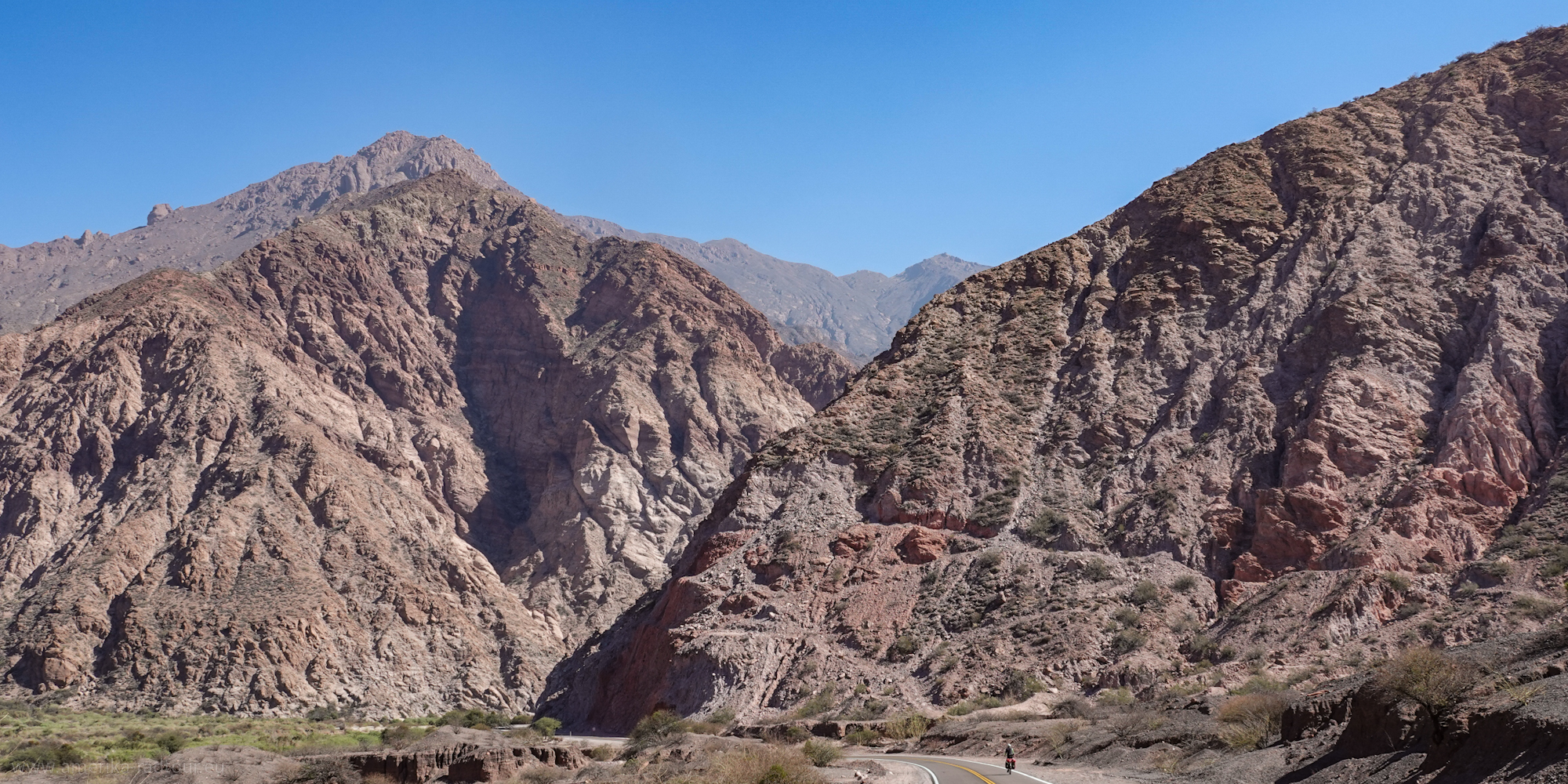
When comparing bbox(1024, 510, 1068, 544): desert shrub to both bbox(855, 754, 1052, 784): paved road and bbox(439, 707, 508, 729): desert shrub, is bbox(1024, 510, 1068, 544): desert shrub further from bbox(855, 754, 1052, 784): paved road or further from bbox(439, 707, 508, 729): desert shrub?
bbox(439, 707, 508, 729): desert shrub

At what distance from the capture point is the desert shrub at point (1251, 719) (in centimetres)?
2012

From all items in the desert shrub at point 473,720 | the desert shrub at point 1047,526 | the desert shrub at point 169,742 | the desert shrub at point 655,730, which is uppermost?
the desert shrub at point 1047,526

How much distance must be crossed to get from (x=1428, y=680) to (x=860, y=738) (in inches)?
791

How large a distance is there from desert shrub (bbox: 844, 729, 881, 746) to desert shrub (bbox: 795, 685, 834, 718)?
4.87m

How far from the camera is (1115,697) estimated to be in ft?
110

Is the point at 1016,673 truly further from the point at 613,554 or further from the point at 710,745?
the point at 613,554

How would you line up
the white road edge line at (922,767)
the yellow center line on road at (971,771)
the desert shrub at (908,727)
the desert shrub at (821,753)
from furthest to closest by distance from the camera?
the desert shrub at (908,727) < the desert shrub at (821,753) < the white road edge line at (922,767) < the yellow center line on road at (971,771)

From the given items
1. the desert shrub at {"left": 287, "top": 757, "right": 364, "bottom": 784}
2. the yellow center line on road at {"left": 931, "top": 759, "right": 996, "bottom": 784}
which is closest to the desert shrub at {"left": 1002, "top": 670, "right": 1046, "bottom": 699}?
the yellow center line on road at {"left": 931, "top": 759, "right": 996, "bottom": 784}

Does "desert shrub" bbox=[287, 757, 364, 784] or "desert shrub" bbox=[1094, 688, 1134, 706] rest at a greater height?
"desert shrub" bbox=[287, 757, 364, 784]

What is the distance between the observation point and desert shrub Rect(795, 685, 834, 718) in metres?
37.9

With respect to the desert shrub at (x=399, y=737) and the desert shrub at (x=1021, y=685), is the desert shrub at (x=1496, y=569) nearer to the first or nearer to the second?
the desert shrub at (x=1021, y=685)

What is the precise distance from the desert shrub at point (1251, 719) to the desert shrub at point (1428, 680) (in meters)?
4.92

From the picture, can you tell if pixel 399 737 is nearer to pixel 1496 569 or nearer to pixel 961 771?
pixel 961 771

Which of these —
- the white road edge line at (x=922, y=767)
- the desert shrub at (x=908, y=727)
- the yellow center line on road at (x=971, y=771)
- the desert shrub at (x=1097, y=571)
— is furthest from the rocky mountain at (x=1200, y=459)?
the yellow center line on road at (x=971, y=771)
